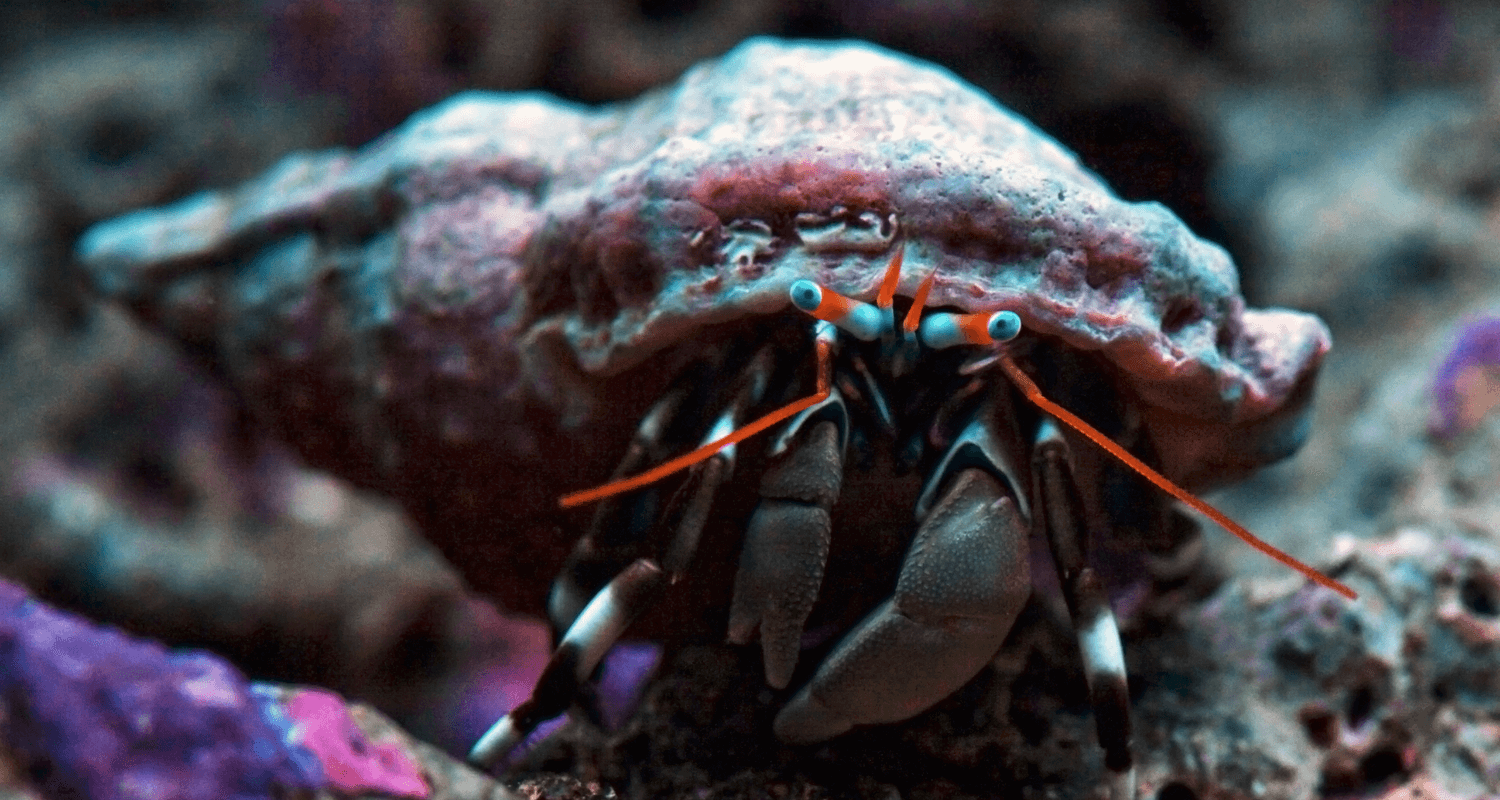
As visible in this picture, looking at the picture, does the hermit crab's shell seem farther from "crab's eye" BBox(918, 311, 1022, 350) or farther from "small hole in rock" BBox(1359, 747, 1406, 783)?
"small hole in rock" BBox(1359, 747, 1406, 783)

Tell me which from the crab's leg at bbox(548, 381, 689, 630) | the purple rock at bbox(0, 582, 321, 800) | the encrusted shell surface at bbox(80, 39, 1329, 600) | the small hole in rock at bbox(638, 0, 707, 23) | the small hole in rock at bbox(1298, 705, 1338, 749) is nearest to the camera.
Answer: the purple rock at bbox(0, 582, 321, 800)

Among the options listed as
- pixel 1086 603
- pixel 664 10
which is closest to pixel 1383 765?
pixel 1086 603

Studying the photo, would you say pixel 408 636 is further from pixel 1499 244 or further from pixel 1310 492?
pixel 1499 244

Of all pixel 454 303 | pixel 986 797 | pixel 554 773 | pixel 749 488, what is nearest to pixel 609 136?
pixel 454 303

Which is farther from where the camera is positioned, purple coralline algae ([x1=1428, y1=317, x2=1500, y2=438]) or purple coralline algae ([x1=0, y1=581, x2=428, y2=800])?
purple coralline algae ([x1=1428, y1=317, x2=1500, y2=438])

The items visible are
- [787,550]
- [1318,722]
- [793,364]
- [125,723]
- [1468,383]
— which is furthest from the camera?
[1468,383]

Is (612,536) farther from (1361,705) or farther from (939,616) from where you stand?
(1361,705)

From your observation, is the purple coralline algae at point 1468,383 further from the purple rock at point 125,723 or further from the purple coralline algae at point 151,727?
the purple rock at point 125,723

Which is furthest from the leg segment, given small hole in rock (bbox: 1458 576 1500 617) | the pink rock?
small hole in rock (bbox: 1458 576 1500 617)
